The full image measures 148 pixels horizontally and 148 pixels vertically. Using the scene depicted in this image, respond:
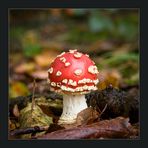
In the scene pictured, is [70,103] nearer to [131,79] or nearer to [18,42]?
[131,79]

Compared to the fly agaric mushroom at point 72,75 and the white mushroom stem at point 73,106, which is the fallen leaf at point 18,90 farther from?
the fly agaric mushroom at point 72,75

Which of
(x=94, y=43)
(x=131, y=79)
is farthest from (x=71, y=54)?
(x=94, y=43)

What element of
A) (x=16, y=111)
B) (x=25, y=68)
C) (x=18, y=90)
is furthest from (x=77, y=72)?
(x=25, y=68)

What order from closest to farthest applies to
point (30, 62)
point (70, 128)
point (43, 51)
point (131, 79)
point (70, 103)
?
point (70, 128) → point (70, 103) → point (131, 79) → point (30, 62) → point (43, 51)

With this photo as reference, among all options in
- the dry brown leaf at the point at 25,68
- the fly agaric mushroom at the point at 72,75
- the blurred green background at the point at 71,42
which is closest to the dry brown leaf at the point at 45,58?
the blurred green background at the point at 71,42

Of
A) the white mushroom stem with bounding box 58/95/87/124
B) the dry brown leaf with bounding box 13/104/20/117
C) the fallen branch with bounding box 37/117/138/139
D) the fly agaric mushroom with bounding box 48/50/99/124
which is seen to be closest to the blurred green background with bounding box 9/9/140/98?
the dry brown leaf with bounding box 13/104/20/117

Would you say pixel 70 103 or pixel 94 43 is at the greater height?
pixel 94 43

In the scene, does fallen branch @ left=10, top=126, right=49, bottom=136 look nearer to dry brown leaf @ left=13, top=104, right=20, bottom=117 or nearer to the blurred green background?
dry brown leaf @ left=13, top=104, right=20, bottom=117
